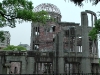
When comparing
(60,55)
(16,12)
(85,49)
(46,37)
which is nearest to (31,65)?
(60,55)

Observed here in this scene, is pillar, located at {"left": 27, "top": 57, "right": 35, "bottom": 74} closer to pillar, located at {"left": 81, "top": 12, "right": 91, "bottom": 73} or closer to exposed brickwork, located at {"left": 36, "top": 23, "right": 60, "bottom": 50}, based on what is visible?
pillar, located at {"left": 81, "top": 12, "right": 91, "bottom": 73}

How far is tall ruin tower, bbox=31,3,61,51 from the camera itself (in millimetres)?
39594

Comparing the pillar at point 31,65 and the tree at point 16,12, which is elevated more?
the tree at point 16,12

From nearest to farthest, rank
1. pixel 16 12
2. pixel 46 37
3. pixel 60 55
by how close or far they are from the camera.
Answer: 1. pixel 16 12
2. pixel 60 55
3. pixel 46 37

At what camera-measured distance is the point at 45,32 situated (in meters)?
41.1

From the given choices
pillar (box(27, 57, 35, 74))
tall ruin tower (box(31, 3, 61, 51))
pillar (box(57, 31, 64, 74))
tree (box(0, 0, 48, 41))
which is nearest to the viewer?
tree (box(0, 0, 48, 41))

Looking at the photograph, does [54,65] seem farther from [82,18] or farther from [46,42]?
[46,42]

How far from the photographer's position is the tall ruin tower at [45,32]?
130 feet

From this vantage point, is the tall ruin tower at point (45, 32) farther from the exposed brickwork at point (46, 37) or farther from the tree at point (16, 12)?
the tree at point (16, 12)

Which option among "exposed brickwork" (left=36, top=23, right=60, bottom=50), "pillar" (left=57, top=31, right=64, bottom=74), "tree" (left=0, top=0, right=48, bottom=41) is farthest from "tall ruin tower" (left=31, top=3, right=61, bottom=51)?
"tree" (left=0, top=0, right=48, bottom=41)

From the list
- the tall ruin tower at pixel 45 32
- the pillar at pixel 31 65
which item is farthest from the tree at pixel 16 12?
the tall ruin tower at pixel 45 32

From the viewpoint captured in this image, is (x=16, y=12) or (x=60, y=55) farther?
(x=60, y=55)

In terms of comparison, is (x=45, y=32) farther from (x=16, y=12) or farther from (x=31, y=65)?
(x=16, y=12)

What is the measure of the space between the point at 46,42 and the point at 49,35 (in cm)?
176
